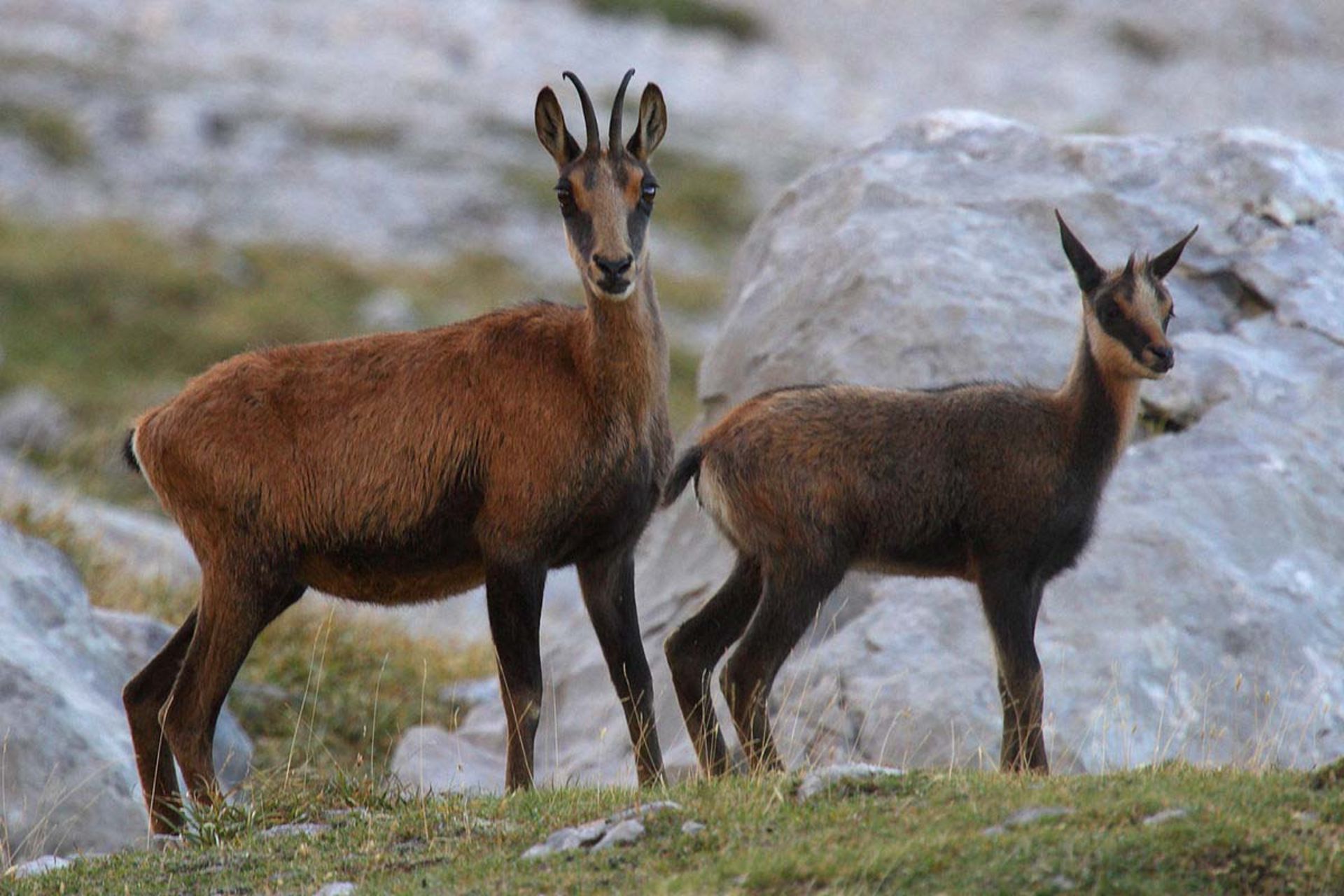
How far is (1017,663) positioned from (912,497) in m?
0.86

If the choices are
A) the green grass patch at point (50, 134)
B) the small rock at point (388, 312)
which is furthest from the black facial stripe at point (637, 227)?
the green grass patch at point (50, 134)

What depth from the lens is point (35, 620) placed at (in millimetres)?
10438

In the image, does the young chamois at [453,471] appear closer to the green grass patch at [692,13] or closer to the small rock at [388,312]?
the small rock at [388,312]

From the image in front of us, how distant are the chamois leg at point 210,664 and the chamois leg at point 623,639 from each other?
1417 mm

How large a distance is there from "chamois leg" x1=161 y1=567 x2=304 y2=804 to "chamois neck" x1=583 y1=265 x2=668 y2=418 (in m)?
1.74

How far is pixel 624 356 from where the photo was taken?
820cm

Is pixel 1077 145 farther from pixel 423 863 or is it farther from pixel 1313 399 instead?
pixel 423 863

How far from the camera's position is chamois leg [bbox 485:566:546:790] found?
799 centimetres

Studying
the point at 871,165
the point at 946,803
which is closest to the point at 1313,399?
the point at 871,165

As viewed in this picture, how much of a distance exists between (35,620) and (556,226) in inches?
977

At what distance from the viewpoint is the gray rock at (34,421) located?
21.9 metres

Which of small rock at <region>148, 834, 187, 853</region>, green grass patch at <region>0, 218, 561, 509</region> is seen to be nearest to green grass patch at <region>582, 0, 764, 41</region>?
green grass patch at <region>0, 218, 561, 509</region>

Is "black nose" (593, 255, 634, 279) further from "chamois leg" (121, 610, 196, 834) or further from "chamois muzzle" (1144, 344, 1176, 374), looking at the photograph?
"chamois leg" (121, 610, 196, 834)

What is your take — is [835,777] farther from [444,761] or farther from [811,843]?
[444,761]
